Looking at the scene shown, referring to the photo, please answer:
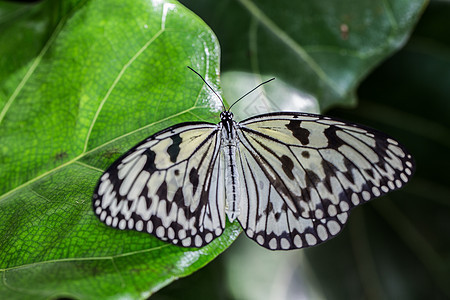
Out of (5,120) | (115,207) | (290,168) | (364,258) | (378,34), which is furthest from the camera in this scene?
(364,258)

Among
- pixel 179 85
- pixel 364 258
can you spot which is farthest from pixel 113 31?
pixel 364 258

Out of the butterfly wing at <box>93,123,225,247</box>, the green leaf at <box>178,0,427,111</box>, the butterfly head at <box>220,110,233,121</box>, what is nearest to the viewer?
the butterfly wing at <box>93,123,225,247</box>

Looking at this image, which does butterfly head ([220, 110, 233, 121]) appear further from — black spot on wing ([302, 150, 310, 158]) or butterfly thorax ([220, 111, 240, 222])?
black spot on wing ([302, 150, 310, 158])

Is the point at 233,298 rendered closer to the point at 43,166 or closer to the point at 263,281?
the point at 263,281

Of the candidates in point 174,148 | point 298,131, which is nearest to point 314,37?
point 298,131

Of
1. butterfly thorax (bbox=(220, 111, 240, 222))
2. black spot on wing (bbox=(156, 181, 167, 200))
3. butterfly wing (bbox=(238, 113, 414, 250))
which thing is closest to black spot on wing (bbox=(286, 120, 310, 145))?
butterfly wing (bbox=(238, 113, 414, 250))

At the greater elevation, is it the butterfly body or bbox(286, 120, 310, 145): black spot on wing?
bbox(286, 120, 310, 145): black spot on wing

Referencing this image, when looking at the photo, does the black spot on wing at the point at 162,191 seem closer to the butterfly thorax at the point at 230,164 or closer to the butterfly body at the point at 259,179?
the butterfly body at the point at 259,179

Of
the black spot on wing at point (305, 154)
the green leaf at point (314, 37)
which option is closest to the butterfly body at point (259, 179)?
the black spot on wing at point (305, 154)
